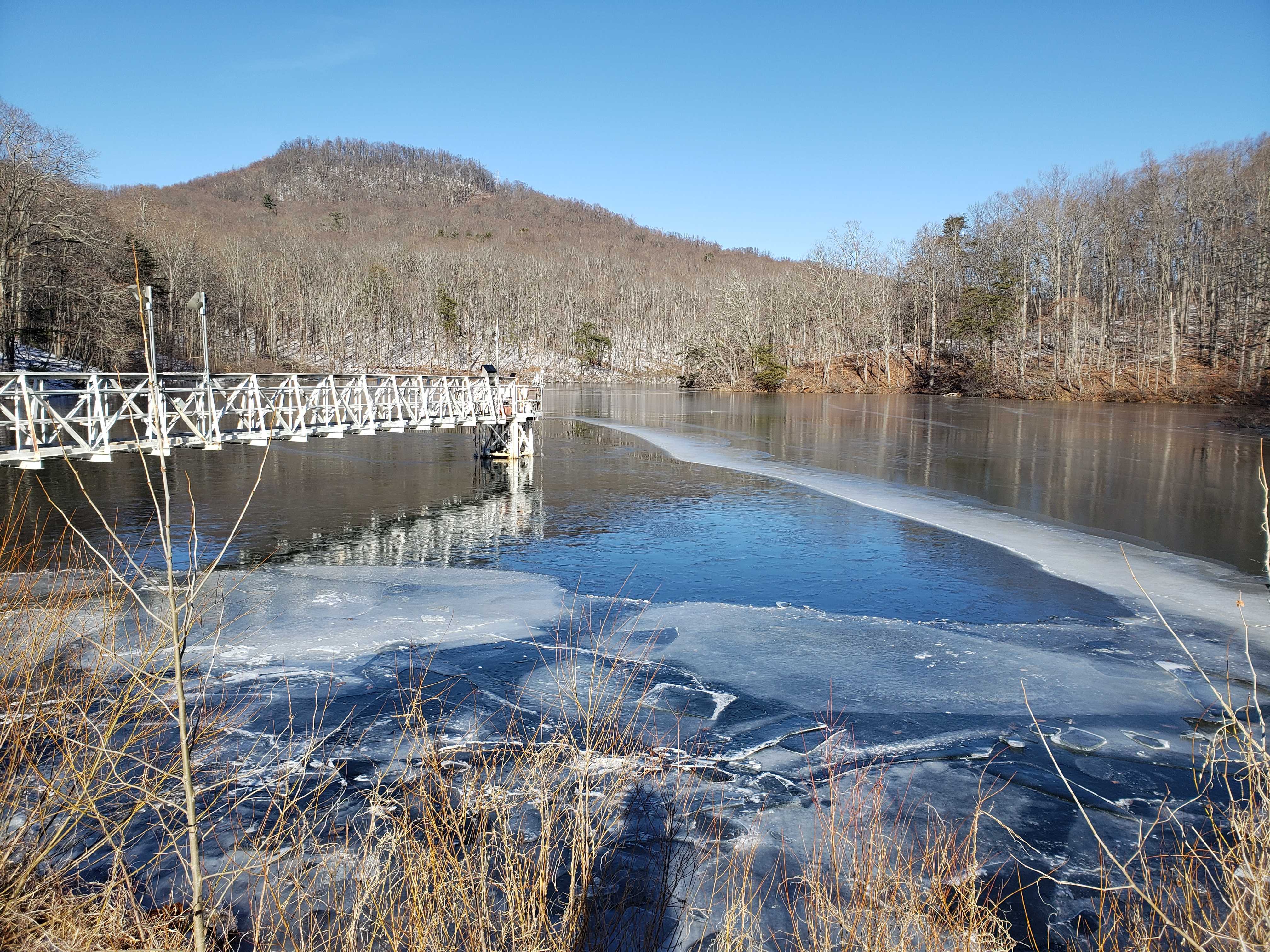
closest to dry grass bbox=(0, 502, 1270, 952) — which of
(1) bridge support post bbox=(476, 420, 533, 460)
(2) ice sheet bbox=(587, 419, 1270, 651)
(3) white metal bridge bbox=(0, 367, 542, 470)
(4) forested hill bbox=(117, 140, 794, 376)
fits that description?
(3) white metal bridge bbox=(0, 367, 542, 470)

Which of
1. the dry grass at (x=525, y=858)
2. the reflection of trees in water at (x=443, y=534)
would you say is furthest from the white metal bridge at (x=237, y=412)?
the reflection of trees in water at (x=443, y=534)

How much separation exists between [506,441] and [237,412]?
9.25m

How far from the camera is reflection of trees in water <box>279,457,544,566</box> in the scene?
1190 cm

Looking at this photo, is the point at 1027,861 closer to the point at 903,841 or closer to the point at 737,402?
the point at 903,841

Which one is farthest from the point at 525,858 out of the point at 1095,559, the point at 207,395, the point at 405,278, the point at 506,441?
the point at 405,278

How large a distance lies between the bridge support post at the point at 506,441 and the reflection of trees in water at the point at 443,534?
4.55 meters

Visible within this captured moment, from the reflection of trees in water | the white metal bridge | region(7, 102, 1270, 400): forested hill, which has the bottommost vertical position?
the reflection of trees in water

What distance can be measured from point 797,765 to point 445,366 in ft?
272

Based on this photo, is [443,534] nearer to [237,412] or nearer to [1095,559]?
[237,412]

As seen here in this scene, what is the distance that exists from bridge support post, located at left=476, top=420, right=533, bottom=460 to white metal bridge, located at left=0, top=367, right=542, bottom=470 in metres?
0.04

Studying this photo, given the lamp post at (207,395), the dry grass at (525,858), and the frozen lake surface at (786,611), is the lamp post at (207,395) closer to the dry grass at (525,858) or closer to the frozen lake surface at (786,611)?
the frozen lake surface at (786,611)

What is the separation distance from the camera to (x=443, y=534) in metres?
13.8

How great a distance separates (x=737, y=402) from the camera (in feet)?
173

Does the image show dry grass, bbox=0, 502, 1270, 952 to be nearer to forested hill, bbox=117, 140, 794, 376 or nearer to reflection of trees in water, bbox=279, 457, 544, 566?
reflection of trees in water, bbox=279, 457, 544, 566
